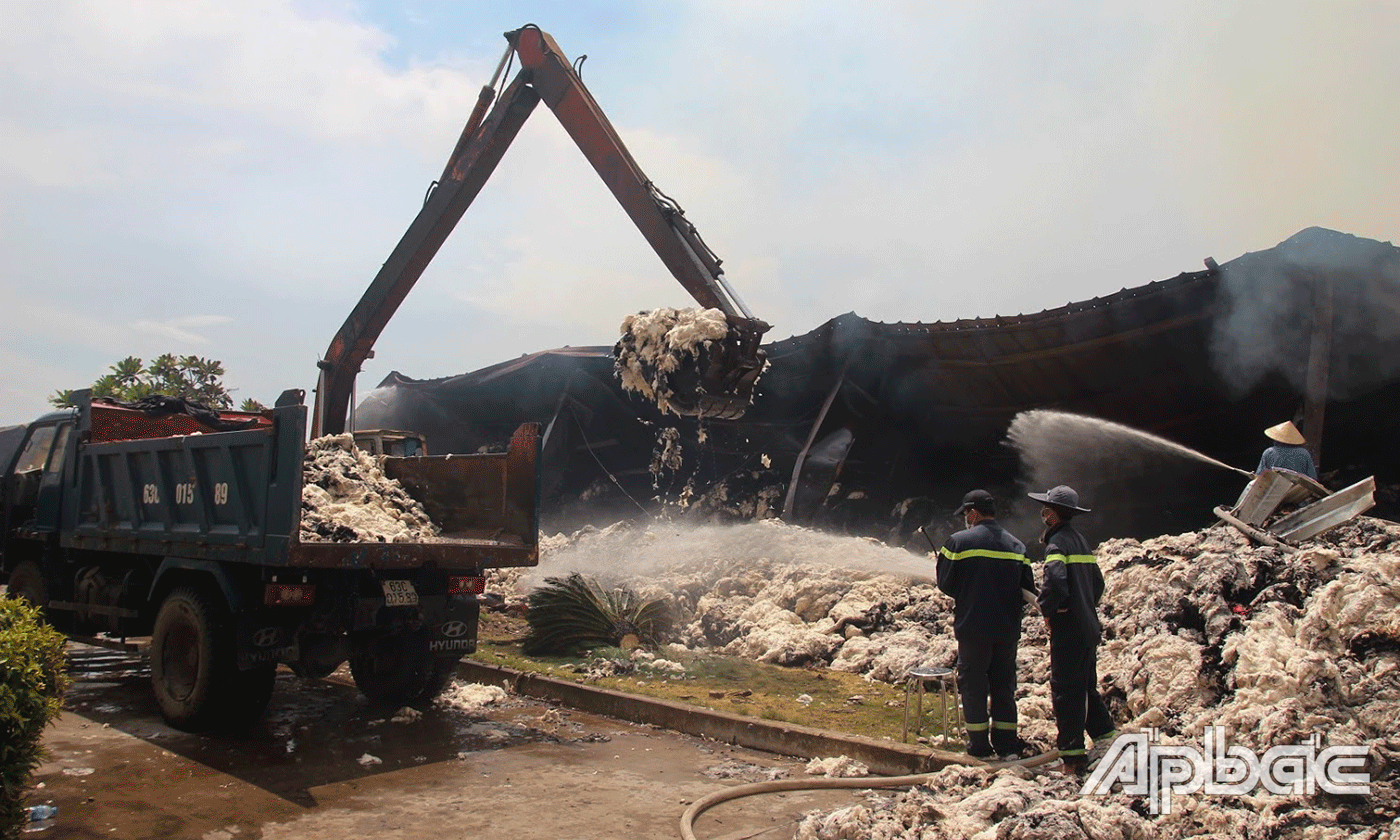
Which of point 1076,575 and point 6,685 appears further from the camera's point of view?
point 1076,575

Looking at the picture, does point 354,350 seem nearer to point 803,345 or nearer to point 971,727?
point 803,345

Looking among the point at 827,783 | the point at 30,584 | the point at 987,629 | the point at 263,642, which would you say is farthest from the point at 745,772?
the point at 30,584

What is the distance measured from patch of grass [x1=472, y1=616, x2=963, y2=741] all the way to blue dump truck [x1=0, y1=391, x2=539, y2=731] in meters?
1.49

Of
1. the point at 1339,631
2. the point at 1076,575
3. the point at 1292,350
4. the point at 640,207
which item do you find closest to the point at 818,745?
the point at 1076,575

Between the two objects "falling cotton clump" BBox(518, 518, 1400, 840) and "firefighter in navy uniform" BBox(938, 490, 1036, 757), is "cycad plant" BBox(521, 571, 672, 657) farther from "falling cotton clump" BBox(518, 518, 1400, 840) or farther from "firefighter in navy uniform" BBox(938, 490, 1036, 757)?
"firefighter in navy uniform" BBox(938, 490, 1036, 757)

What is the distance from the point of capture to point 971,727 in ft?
17.9

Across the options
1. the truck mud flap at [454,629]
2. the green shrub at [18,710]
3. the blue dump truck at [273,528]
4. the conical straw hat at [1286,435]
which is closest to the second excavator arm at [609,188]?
the blue dump truck at [273,528]

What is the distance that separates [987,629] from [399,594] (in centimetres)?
384

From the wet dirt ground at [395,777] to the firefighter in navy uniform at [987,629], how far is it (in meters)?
0.94

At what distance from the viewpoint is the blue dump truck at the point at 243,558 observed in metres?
6.13

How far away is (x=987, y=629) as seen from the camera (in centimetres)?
548

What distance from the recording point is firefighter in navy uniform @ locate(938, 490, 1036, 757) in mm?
5461

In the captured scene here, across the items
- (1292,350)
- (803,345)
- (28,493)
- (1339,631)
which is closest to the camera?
(1339,631)

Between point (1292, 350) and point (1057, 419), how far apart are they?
276cm
